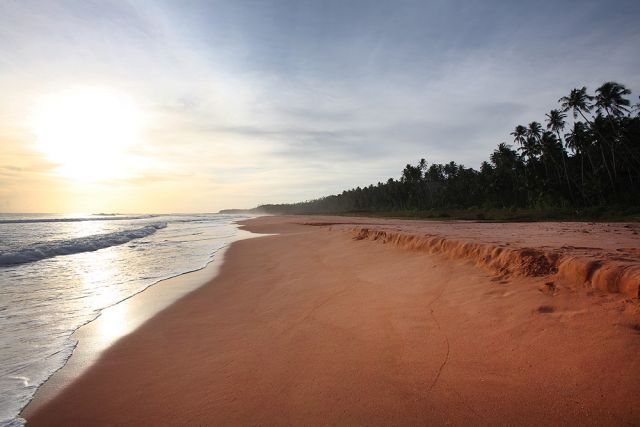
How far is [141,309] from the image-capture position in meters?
6.73

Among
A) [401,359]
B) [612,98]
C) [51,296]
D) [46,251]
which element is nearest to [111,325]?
[51,296]

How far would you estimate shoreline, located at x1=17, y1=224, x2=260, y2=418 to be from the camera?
377cm

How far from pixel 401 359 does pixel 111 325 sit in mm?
5055

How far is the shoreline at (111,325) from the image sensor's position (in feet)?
12.4

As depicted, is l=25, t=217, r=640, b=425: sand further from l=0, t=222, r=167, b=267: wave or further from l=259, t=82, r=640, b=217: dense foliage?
l=259, t=82, r=640, b=217: dense foliage

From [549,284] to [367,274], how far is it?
150 inches

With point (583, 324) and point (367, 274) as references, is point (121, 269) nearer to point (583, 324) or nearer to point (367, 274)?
point (367, 274)

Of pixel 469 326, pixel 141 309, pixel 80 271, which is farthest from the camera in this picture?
pixel 80 271

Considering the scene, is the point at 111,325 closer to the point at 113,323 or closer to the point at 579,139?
the point at 113,323

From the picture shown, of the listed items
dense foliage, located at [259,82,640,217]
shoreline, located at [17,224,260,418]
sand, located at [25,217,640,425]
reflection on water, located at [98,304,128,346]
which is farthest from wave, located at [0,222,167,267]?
dense foliage, located at [259,82,640,217]

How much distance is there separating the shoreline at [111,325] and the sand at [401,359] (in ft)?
0.48

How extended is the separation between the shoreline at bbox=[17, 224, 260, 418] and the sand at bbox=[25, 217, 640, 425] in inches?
5.8

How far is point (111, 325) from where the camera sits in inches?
228

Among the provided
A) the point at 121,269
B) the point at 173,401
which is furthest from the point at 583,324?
the point at 121,269
